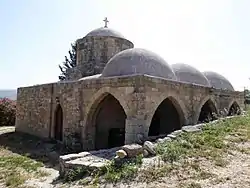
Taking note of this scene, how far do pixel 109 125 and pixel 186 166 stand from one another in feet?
18.5

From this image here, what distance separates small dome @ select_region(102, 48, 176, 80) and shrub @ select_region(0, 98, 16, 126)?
38.8 feet

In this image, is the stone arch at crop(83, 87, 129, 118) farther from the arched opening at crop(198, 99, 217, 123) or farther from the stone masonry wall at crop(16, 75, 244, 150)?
the arched opening at crop(198, 99, 217, 123)

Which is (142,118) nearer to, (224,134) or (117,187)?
(224,134)

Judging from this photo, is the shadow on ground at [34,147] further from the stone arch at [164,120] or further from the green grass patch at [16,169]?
the stone arch at [164,120]

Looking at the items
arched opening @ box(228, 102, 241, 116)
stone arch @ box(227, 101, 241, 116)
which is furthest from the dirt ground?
arched opening @ box(228, 102, 241, 116)

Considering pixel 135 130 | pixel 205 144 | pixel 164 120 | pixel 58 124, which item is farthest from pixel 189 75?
pixel 58 124

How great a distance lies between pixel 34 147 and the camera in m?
10.3

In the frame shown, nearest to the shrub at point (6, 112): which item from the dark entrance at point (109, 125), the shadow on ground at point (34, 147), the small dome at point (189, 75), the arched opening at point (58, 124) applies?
the shadow on ground at point (34, 147)

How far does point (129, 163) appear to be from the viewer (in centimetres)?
521

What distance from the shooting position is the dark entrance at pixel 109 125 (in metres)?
10.00

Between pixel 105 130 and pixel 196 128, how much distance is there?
13.0 feet

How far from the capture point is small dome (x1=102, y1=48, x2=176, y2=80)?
344 inches

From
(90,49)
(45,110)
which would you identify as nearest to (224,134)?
(45,110)

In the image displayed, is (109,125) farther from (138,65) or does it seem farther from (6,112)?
(6,112)
